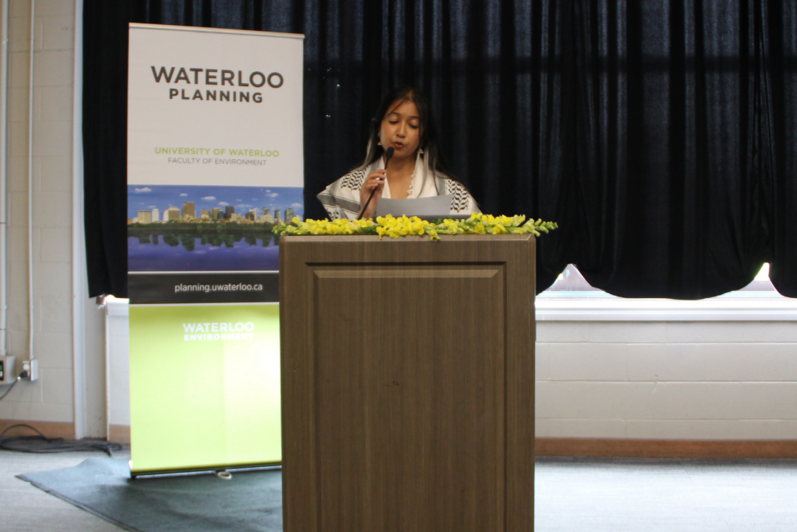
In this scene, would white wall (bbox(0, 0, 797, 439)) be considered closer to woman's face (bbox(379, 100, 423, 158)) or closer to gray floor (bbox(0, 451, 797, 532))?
gray floor (bbox(0, 451, 797, 532))

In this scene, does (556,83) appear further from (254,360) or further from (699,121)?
(254,360)

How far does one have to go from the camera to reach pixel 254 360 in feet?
8.52

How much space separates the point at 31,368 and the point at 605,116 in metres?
3.33

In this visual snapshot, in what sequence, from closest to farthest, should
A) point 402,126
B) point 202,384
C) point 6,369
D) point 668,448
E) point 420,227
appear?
1. point 420,227
2. point 402,126
3. point 202,384
4. point 668,448
5. point 6,369

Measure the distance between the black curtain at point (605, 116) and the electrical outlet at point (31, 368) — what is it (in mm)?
1794

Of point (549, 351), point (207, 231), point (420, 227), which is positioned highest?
point (207, 231)

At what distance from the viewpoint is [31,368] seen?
3082mm

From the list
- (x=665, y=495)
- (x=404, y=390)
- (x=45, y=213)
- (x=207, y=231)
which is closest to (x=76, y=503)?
(x=207, y=231)

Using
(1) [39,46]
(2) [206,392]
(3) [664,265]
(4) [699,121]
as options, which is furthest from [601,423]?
(1) [39,46]

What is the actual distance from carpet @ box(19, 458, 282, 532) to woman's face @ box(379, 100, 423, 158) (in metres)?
1.55

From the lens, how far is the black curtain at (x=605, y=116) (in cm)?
278

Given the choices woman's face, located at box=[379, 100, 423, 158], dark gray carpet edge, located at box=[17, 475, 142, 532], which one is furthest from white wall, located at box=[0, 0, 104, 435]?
woman's face, located at box=[379, 100, 423, 158]

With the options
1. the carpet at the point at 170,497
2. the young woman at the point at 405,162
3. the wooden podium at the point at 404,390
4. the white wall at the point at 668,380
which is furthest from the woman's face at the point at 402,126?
the carpet at the point at 170,497

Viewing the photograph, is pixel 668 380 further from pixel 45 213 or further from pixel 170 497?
pixel 45 213
